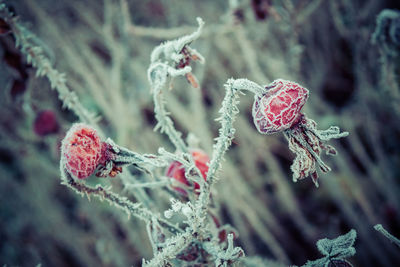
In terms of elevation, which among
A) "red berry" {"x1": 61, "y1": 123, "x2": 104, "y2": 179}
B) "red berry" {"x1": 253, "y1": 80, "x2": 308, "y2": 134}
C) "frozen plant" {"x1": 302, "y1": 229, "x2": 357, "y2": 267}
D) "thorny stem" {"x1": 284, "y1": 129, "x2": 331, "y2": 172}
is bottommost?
"frozen plant" {"x1": 302, "y1": 229, "x2": 357, "y2": 267}

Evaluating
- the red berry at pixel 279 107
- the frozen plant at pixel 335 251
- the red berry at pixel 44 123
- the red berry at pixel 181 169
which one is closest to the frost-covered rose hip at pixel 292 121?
the red berry at pixel 279 107

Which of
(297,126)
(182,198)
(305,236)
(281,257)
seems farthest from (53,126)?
(305,236)

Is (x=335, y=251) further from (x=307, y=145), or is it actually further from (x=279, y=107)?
(x=279, y=107)

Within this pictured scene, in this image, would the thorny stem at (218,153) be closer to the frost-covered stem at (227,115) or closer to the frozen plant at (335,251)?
the frost-covered stem at (227,115)

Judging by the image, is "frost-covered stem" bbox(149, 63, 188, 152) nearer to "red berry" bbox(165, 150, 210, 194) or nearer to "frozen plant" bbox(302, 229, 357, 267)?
"red berry" bbox(165, 150, 210, 194)

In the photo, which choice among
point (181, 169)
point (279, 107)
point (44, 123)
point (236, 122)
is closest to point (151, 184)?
point (181, 169)

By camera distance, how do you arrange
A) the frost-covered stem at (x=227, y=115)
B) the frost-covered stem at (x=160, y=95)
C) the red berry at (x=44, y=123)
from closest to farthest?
the frost-covered stem at (x=227, y=115)
the frost-covered stem at (x=160, y=95)
the red berry at (x=44, y=123)

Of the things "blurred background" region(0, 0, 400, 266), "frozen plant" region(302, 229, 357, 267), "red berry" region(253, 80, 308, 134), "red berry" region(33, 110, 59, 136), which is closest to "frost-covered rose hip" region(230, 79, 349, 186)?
"red berry" region(253, 80, 308, 134)

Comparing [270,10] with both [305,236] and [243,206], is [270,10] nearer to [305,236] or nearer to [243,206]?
[243,206]
